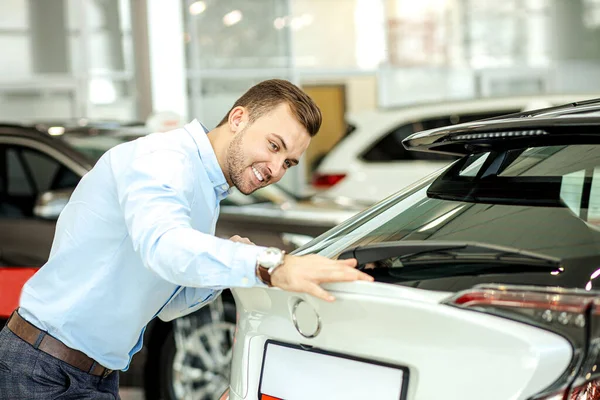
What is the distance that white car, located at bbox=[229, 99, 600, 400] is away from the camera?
4.94ft

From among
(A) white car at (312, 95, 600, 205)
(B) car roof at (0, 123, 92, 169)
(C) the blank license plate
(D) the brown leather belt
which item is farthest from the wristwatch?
(A) white car at (312, 95, 600, 205)

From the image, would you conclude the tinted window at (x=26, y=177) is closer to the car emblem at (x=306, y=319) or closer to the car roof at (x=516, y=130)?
the car roof at (x=516, y=130)

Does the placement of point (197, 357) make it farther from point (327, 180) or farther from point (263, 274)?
point (327, 180)

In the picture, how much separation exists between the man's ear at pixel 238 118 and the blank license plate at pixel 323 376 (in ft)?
1.88

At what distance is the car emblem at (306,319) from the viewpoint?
1.82m

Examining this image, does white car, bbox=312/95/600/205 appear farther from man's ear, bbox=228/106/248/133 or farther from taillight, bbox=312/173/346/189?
man's ear, bbox=228/106/248/133

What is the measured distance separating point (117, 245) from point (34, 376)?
0.40m

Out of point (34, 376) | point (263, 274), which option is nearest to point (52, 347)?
point (34, 376)

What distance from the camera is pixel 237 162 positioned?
87.5 inches

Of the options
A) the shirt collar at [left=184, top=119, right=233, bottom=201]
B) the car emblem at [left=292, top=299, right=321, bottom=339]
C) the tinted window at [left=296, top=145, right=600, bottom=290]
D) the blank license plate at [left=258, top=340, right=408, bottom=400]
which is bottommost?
the blank license plate at [left=258, top=340, right=408, bottom=400]

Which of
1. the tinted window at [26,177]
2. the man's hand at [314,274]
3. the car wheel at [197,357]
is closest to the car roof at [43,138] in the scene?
the tinted window at [26,177]

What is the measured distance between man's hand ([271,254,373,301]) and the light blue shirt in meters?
0.29

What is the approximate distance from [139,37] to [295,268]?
8.65m

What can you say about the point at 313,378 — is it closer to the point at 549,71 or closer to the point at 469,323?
the point at 469,323
